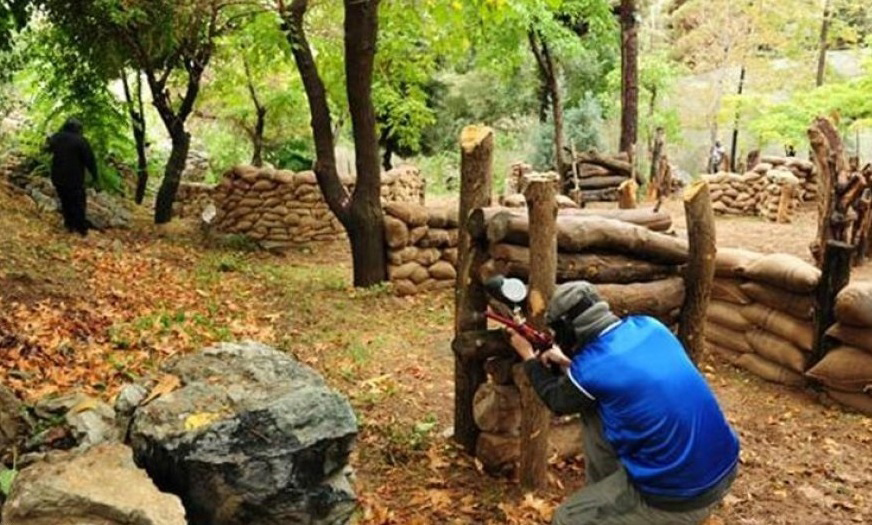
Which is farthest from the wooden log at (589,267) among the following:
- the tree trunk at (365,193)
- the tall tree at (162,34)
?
the tall tree at (162,34)

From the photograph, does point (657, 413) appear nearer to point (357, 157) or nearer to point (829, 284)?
point (829, 284)

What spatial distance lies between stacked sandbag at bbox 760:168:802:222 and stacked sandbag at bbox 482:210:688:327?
1307 centimetres

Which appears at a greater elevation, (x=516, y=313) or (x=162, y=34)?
(x=162, y=34)

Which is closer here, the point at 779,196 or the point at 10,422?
the point at 10,422

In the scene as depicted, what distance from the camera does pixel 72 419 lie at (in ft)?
12.7

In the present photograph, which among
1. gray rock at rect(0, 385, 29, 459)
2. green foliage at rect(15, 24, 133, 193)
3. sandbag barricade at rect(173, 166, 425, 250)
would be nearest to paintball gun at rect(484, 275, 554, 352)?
Answer: gray rock at rect(0, 385, 29, 459)

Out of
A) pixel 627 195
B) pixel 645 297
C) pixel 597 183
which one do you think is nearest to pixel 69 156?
pixel 627 195

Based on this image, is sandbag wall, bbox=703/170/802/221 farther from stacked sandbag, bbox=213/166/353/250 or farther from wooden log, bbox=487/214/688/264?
wooden log, bbox=487/214/688/264

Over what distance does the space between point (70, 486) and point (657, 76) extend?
72.5ft

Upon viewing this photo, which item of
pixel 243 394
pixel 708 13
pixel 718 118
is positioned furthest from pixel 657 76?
pixel 243 394

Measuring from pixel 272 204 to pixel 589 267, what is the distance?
948 cm

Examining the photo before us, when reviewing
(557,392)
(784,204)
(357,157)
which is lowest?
(784,204)

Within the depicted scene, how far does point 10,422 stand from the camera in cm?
384

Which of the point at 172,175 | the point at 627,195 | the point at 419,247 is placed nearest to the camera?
the point at 627,195
